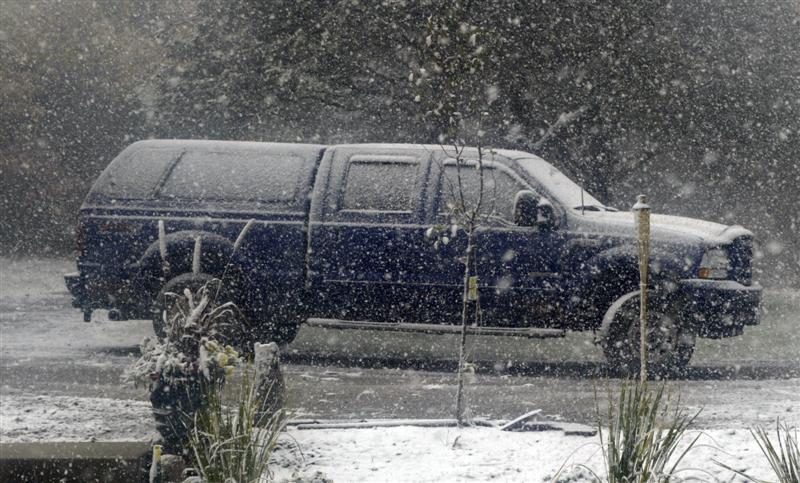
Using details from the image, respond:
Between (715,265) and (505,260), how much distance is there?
1.87 m

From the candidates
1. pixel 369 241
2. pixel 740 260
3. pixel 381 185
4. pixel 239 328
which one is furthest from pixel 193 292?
pixel 740 260

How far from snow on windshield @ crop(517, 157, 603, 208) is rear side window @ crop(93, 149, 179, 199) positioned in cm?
345

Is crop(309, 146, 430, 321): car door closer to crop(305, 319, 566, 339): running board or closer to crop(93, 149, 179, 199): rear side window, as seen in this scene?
crop(305, 319, 566, 339): running board

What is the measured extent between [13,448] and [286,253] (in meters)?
4.73

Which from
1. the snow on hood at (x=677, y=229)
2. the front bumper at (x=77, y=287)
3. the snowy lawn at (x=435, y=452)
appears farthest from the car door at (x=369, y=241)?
the snowy lawn at (x=435, y=452)

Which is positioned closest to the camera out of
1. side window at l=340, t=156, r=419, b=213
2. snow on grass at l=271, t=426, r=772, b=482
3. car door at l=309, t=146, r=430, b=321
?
snow on grass at l=271, t=426, r=772, b=482

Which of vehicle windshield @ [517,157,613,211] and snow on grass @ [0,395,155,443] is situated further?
vehicle windshield @ [517,157,613,211]

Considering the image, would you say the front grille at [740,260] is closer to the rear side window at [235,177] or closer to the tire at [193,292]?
the rear side window at [235,177]

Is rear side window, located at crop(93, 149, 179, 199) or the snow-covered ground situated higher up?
rear side window, located at crop(93, 149, 179, 199)

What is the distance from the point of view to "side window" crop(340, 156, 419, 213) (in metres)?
10.0

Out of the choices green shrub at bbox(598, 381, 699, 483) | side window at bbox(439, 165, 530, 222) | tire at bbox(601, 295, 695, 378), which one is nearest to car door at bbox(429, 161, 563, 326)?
side window at bbox(439, 165, 530, 222)

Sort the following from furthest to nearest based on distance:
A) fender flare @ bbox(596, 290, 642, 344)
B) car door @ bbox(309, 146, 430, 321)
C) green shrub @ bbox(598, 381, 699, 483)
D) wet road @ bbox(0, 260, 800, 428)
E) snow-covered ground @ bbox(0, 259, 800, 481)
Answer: car door @ bbox(309, 146, 430, 321) → fender flare @ bbox(596, 290, 642, 344) → wet road @ bbox(0, 260, 800, 428) → snow-covered ground @ bbox(0, 259, 800, 481) → green shrub @ bbox(598, 381, 699, 483)

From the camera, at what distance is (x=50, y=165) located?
21672 millimetres

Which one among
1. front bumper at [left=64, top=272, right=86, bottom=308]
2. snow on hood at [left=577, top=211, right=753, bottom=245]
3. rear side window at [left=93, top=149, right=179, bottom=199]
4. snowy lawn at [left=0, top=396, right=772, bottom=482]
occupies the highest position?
rear side window at [left=93, top=149, right=179, bottom=199]
